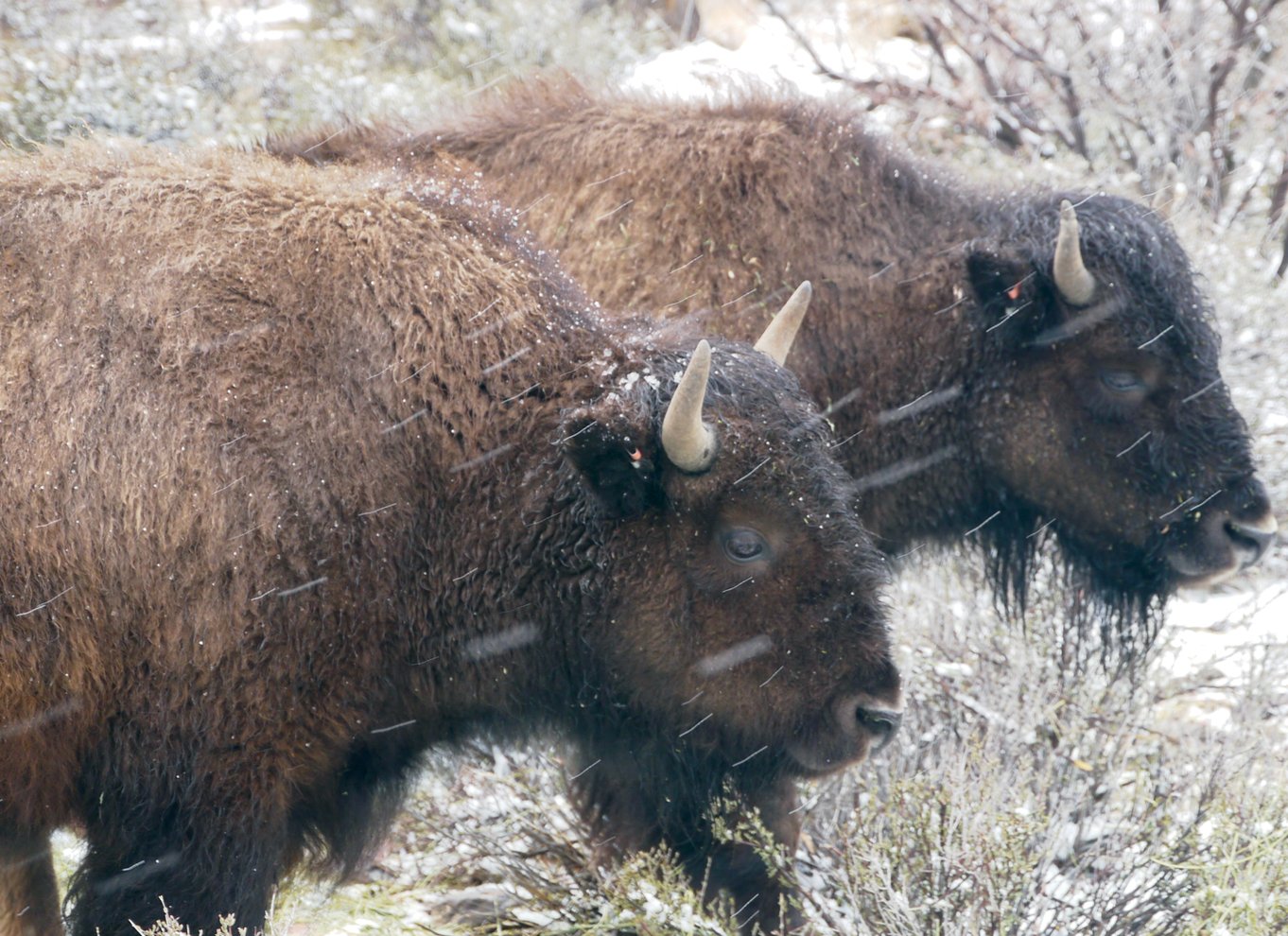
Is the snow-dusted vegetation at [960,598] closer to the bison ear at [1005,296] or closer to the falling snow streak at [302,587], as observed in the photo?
the falling snow streak at [302,587]

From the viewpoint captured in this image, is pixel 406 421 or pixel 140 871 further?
pixel 406 421

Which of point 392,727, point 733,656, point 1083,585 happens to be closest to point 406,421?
point 392,727

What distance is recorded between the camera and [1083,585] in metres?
5.66

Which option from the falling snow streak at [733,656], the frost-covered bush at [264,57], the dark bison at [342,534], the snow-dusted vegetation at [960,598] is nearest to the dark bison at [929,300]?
the snow-dusted vegetation at [960,598]

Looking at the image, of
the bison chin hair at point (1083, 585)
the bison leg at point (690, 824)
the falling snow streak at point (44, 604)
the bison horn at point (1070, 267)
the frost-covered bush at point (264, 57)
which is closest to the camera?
the falling snow streak at point (44, 604)

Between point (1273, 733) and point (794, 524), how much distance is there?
116 inches

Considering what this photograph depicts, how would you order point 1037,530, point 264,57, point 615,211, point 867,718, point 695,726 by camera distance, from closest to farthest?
point 867,718 < point 695,726 < point 615,211 < point 1037,530 < point 264,57

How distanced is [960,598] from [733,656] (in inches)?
109

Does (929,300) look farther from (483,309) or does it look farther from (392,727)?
(392,727)

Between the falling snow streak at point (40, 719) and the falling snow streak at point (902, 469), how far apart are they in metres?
3.04

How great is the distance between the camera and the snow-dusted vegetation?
4.09 metres

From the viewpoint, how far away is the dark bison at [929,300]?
520 cm

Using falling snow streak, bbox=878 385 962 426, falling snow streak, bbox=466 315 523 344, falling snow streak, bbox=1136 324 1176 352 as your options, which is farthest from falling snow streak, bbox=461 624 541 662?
falling snow streak, bbox=1136 324 1176 352

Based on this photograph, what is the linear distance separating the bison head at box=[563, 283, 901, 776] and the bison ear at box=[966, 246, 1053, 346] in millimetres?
1688
